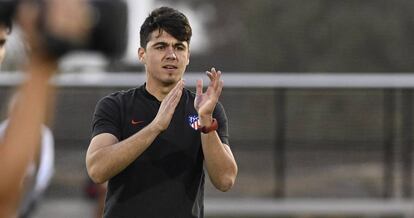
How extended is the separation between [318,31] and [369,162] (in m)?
7.13

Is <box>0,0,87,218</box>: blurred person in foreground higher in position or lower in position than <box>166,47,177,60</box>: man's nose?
lower

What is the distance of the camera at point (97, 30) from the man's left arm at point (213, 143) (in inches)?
82.1

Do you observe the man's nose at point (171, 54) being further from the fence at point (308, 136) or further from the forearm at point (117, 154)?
the fence at point (308, 136)

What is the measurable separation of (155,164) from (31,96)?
7.81ft

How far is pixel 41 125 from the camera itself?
7.16ft

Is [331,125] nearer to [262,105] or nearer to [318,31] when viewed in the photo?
[262,105]

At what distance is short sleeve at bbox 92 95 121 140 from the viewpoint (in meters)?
4.52

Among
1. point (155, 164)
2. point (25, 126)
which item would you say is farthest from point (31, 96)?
point (155, 164)

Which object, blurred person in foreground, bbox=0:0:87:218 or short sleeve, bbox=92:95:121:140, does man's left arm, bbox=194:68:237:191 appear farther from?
blurred person in foreground, bbox=0:0:87:218

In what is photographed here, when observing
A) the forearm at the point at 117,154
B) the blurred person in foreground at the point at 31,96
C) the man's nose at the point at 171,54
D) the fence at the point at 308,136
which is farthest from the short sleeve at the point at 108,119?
the fence at the point at 308,136

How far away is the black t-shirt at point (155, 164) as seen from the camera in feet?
14.7

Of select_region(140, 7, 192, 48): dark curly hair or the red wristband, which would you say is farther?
select_region(140, 7, 192, 48): dark curly hair

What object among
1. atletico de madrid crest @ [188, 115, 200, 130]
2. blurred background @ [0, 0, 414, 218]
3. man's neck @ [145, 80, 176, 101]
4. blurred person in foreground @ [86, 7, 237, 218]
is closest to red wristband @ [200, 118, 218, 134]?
blurred person in foreground @ [86, 7, 237, 218]

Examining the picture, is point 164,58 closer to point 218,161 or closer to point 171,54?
point 171,54
